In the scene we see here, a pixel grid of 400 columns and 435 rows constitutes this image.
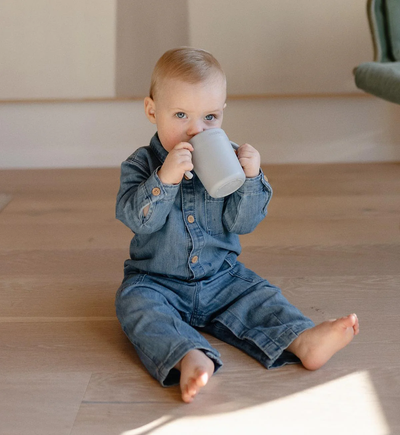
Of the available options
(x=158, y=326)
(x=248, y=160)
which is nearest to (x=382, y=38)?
(x=248, y=160)

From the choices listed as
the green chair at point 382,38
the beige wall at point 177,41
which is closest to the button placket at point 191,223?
the green chair at point 382,38

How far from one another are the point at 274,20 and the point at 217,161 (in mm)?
1434

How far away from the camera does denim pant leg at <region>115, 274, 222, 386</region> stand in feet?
3.19

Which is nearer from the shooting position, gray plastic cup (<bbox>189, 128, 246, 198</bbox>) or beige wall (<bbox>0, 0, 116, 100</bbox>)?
gray plastic cup (<bbox>189, 128, 246, 198</bbox>)

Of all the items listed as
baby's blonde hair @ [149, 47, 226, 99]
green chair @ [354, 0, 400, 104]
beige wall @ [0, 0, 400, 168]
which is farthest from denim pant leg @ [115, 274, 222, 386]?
beige wall @ [0, 0, 400, 168]

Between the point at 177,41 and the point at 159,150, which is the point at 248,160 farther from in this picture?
the point at 177,41

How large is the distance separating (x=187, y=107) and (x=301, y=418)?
0.55 meters

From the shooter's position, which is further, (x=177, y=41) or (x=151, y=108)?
(x=177, y=41)

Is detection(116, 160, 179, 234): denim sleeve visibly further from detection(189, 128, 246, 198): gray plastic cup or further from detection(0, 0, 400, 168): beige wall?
detection(0, 0, 400, 168): beige wall

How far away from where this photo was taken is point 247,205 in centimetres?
111

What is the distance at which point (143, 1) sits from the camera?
2.19 metres

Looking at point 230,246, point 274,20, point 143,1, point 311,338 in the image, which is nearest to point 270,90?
point 274,20

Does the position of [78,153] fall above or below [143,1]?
below

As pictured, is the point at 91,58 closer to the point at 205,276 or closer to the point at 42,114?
the point at 42,114
